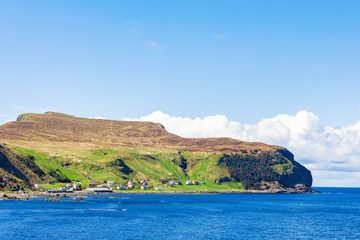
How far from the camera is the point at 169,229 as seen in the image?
4313 inches

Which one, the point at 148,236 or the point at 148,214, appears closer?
the point at 148,236

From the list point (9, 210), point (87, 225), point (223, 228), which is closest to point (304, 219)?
point (223, 228)

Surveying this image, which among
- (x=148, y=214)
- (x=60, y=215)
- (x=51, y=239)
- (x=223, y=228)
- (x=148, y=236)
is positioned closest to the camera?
(x=51, y=239)

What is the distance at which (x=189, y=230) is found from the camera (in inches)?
4279

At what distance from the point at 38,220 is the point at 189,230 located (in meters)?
47.9

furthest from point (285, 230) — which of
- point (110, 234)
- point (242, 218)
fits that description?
point (110, 234)

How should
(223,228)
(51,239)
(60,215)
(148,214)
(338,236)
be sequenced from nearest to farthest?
(51,239) < (338,236) < (223,228) < (60,215) < (148,214)

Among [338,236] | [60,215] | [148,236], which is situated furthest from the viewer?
[60,215]

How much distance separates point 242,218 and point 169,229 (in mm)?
40847

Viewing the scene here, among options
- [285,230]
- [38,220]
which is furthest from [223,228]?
[38,220]

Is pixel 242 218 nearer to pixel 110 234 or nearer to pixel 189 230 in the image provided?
pixel 189 230

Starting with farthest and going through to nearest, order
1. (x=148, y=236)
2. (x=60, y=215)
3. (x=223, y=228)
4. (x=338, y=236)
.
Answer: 1. (x=60, y=215)
2. (x=223, y=228)
3. (x=338, y=236)
4. (x=148, y=236)

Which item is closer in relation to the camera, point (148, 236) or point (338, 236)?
point (148, 236)

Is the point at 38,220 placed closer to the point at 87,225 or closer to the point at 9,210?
the point at 87,225
